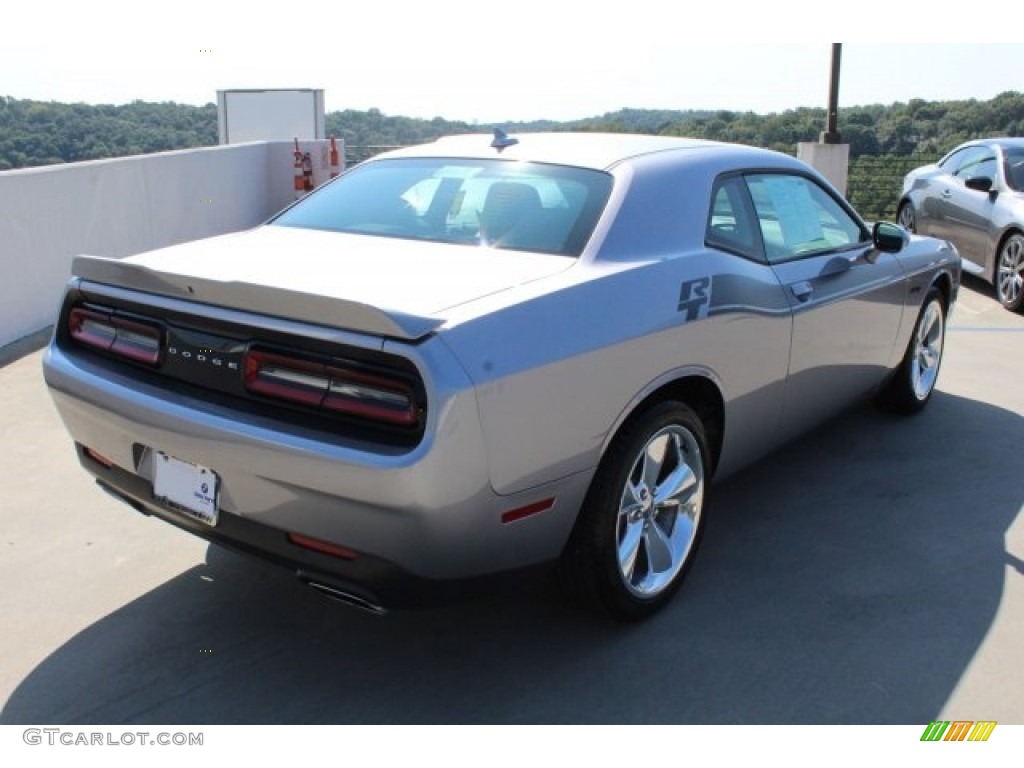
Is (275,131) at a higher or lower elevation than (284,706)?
higher

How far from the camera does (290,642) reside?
304 cm

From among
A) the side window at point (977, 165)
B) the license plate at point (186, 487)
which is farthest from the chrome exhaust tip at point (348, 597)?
the side window at point (977, 165)

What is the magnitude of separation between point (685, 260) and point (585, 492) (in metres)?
0.89

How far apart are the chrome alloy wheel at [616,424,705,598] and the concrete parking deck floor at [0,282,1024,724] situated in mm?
158

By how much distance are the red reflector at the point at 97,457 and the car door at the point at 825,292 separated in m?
2.41

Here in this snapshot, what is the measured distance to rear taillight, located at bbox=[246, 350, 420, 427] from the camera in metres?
2.39

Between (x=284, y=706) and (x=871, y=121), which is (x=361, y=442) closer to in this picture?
(x=284, y=706)

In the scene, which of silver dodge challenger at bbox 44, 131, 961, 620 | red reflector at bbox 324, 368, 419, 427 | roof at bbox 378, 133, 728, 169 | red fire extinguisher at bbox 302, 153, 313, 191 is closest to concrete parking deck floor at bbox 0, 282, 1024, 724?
silver dodge challenger at bbox 44, 131, 961, 620

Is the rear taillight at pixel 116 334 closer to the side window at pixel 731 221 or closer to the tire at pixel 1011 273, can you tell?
the side window at pixel 731 221

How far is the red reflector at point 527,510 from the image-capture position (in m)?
2.54

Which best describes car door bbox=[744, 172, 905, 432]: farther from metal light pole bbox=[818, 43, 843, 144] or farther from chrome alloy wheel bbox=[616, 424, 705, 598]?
metal light pole bbox=[818, 43, 843, 144]

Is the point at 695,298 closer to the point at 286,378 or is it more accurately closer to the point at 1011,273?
the point at 286,378

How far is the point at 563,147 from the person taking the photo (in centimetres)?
372
